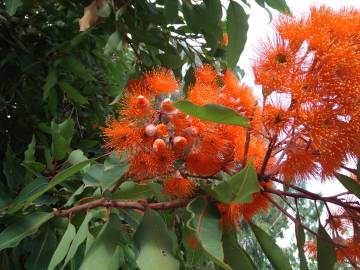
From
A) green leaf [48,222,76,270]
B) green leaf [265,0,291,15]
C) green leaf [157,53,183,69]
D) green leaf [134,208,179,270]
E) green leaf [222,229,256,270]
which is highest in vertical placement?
green leaf [265,0,291,15]

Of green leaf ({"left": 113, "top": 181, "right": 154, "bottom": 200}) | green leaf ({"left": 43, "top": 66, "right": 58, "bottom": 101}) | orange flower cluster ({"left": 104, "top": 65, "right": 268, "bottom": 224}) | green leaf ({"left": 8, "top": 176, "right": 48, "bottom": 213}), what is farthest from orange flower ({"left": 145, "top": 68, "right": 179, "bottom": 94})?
green leaf ({"left": 43, "top": 66, "right": 58, "bottom": 101})

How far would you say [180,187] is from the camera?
3.67ft

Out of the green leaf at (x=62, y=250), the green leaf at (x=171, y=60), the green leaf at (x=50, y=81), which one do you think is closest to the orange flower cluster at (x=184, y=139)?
the green leaf at (x=62, y=250)

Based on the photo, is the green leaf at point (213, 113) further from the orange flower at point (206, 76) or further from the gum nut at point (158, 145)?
the orange flower at point (206, 76)

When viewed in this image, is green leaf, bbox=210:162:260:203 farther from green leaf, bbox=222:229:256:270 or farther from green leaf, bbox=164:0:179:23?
green leaf, bbox=164:0:179:23

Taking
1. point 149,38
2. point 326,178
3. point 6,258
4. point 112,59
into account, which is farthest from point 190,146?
point 112,59

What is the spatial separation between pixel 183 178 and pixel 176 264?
7.6 inches

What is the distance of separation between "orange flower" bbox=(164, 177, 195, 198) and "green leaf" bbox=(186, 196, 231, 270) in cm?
4

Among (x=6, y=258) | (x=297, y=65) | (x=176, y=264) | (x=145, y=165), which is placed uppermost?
(x=297, y=65)

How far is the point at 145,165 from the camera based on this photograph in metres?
1.15

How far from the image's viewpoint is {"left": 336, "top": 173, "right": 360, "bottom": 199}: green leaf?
44.2 inches

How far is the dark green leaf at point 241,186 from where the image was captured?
95 centimetres

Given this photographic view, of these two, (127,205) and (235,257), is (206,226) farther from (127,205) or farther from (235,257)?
(127,205)

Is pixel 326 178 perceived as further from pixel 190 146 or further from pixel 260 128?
pixel 190 146
